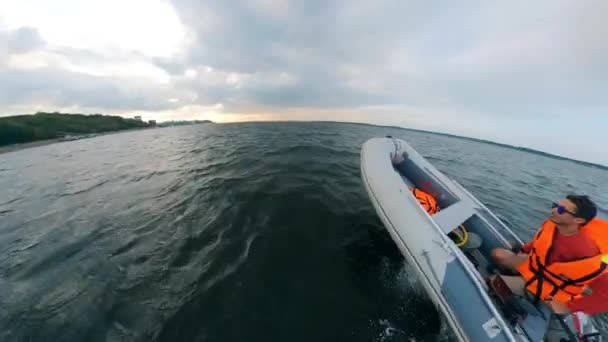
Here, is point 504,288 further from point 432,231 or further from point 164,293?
point 164,293

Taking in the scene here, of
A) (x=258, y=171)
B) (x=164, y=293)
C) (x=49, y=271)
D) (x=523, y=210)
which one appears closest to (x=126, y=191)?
(x=49, y=271)

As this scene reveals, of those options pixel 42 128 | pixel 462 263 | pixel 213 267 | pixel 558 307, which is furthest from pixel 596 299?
pixel 42 128

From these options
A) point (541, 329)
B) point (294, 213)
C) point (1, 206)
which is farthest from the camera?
point (1, 206)

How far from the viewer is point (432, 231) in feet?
9.08

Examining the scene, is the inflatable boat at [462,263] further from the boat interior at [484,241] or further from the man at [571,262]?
the man at [571,262]

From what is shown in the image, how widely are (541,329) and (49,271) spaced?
6.71m

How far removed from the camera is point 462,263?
234 cm

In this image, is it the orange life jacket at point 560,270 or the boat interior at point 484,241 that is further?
the boat interior at point 484,241

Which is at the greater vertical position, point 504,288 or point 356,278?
point 504,288

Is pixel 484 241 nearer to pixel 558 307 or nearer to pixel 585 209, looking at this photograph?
pixel 558 307

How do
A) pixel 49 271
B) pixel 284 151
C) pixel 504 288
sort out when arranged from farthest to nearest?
pixel 284 151, pixel 49 271, pixel 504 288

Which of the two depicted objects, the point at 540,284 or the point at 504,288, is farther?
the point at 504,288

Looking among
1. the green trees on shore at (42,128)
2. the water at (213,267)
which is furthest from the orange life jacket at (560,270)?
the green trees on shore at (42,128)

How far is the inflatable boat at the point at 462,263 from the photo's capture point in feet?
6.53
